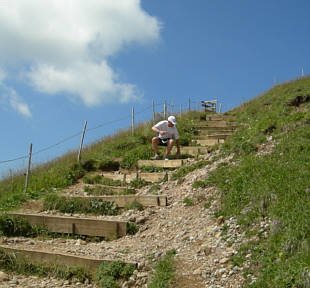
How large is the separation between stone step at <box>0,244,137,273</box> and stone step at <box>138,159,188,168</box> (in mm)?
4576

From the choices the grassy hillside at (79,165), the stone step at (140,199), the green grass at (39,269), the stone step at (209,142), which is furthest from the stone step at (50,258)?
the stone step at (209,142)

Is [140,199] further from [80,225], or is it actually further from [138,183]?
[138,183]

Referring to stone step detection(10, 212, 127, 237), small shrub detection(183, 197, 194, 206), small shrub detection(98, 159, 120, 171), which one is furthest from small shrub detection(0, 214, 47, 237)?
small shrub detection(98, 159, 120, 171)

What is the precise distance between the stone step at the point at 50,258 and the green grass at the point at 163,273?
71 cm

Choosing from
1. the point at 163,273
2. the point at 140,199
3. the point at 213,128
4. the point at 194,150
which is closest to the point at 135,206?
the point at 140,199

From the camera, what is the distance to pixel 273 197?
436 cm

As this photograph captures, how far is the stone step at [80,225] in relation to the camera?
5.41 meters

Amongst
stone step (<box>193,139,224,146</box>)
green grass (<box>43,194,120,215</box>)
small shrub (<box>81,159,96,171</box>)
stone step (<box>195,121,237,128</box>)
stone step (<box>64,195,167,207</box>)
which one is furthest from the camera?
stone step (<box>195,121,237,128</box>)

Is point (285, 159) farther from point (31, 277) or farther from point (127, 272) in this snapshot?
point (31, 277)

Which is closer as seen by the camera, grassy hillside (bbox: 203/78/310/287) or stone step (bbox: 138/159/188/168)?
grassy hillside (bbox: 203/78/310/287)

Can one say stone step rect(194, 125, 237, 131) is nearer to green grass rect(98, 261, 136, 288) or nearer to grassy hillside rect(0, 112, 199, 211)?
grassy hillside rect(0, 112, 199, 211)

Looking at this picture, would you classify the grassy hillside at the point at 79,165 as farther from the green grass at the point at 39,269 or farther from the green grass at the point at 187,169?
the green grass at the point at 39,269

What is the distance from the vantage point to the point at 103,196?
→ 6605mm

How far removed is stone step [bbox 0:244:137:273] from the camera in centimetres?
432
